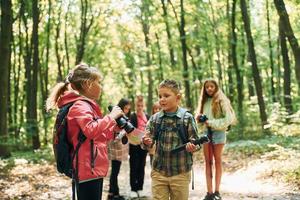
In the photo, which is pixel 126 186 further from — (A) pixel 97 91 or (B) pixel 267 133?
(B) pixel 267 133

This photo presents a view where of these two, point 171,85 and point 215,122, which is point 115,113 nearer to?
point 171,85

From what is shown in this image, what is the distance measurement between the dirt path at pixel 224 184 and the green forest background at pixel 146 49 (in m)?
1.43

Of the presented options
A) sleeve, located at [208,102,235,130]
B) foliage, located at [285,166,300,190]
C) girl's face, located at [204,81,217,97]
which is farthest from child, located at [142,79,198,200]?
foliage, located at [285,166,300,190]

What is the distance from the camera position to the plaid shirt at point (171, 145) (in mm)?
5195

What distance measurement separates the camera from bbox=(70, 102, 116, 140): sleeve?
416 cm

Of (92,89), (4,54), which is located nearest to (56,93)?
Result: (92,89)

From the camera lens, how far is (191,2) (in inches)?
1017

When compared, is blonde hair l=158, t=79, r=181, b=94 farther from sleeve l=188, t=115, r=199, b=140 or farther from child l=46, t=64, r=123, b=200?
child l=46, t=64, r=123, b=200

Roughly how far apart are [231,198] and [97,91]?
5.22 meters

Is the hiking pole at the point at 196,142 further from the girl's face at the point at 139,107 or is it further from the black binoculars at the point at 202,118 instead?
the girl's face at the point at 139,107

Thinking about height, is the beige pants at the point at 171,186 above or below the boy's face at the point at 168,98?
below

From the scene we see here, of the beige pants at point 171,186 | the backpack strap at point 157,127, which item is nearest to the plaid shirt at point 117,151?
the backpack strap at point 157,127

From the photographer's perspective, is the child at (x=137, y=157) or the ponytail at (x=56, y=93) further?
the child at (x=137, y=157)

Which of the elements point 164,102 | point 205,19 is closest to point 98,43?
point 205,19
